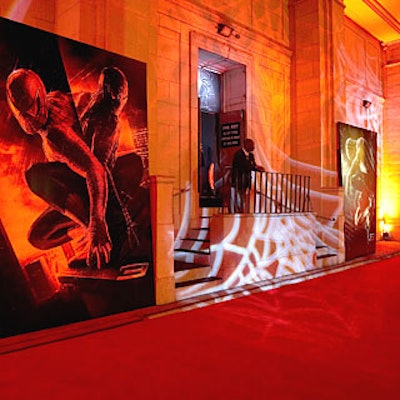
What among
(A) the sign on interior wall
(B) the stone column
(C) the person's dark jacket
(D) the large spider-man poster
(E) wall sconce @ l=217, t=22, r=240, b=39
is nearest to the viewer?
(D) the large spider-man poster

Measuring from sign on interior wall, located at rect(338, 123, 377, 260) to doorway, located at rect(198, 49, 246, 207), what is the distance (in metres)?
2.58

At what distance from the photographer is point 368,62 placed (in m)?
12.6

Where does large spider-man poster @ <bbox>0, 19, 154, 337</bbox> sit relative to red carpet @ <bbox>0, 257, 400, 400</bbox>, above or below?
above

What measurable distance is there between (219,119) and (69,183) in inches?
211

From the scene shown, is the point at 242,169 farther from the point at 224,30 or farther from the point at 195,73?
the point at 224,30

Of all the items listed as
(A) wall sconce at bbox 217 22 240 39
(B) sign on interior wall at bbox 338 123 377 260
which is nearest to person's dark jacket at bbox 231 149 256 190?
(A) wall sconce at bbox 217 22 240 39

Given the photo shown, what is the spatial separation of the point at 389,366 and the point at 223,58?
21.5 feet

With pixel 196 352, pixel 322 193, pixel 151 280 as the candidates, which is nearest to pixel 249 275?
pixel 151 280

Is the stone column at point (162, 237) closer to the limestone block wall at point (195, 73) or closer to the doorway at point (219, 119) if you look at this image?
the limestone block wall at point (195, 73)

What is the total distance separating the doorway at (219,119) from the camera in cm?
862

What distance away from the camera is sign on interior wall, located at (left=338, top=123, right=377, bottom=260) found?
9.23 meters

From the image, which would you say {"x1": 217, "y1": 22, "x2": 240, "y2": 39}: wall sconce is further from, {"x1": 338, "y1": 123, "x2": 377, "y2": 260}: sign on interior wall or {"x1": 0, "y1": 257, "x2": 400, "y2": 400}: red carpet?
{"x1": 0, "y1": 257, "x2": 400, "y2": 400}: red carpet

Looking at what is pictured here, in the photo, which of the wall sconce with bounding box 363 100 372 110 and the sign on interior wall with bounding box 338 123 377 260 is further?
the wall sconce with bounding box 363 100 372 110

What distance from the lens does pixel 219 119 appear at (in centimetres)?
898
